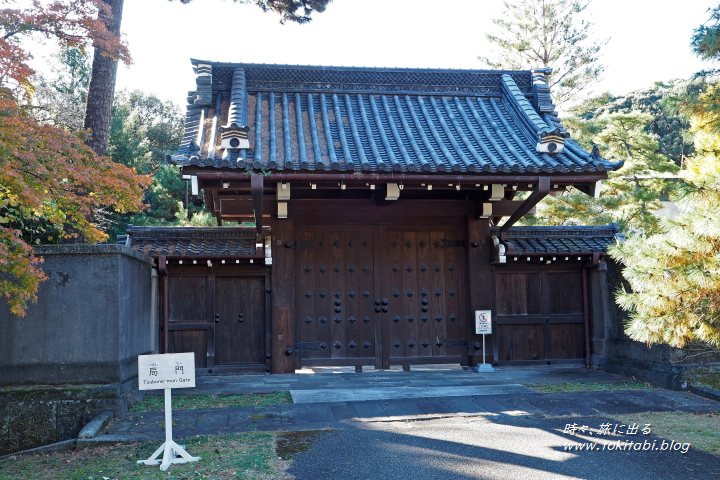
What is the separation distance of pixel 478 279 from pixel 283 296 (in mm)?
3468

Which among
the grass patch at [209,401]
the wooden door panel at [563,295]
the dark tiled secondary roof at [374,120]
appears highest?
the dark tiled secondary roof at [374,120]

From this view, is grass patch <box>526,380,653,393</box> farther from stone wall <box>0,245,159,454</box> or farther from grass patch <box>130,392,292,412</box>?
stone wall <box>0,245,159,454</box>

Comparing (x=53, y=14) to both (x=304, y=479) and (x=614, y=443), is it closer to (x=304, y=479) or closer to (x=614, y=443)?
(x=304, y=479)

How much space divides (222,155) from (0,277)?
345 cm

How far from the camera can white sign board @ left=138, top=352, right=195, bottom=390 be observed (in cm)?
534

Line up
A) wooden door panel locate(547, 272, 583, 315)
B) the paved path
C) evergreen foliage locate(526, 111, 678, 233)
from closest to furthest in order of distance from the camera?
the paved path < wooden door panel locate(547, 272, 583, 315) < evergreen foliage locate(526, 111, 678, 233)

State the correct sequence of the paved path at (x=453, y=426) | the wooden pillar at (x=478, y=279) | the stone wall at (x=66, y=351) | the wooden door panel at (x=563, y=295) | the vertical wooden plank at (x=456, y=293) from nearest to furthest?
the paved path at (x=453, y=426)
the stone wall at (x=66, y=351)
the wooden pillar at (x=478, y=279)
the vertical wooden plank at (x=456, y=293)
the wooden door panel at (x=563, y=295)

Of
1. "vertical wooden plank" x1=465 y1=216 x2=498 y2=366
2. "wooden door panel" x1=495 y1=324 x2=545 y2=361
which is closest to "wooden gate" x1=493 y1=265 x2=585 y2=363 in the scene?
"wooden door panel" x1=495 y1=324 x2=545 y2=361

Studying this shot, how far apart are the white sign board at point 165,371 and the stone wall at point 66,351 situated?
1.98 m

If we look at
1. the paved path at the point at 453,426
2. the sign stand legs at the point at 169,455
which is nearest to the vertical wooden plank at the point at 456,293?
the paved path at the point at 453,426

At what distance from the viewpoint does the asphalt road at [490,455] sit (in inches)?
188

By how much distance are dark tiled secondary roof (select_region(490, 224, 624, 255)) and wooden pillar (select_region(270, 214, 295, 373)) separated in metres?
3.69

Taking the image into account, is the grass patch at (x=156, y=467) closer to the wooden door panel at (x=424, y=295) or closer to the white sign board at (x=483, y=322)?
the wooden door panel at (x=424, y=295)

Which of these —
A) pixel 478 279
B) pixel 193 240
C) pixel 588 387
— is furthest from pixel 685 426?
pixel 193 240
